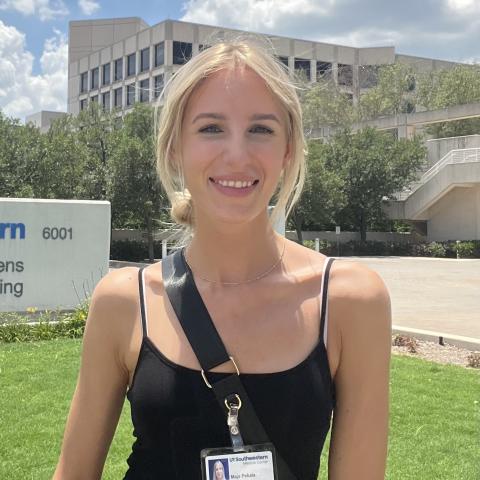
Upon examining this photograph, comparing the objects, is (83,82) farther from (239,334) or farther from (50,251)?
(239,334)

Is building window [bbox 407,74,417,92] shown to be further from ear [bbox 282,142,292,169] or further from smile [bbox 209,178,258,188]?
smile [bbox 209,178,258,188]

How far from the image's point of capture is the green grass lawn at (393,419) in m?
4.38

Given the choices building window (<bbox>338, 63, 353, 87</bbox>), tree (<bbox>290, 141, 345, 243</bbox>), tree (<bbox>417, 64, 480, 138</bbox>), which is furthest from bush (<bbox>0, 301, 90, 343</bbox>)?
building window (<bbox>338, 63, 353, 87</bbox>)

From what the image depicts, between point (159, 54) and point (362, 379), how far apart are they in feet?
209

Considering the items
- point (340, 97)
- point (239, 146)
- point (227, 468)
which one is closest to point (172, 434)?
point (227, 468)

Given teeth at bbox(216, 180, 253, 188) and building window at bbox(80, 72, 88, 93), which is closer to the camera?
teeth at bbox(216, 180, 253, 188)

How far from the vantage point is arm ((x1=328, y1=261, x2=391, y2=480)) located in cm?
142

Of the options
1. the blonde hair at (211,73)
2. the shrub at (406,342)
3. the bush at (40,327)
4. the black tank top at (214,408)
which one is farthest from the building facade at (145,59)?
the black tank top at (214,408)

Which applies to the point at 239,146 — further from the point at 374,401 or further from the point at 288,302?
the point at 374,401

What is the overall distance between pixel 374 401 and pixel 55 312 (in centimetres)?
928

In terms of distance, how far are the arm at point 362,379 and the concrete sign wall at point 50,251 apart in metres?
9.15

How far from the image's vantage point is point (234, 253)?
1586 mm

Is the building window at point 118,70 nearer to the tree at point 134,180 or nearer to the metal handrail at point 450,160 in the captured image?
the metal handrail at point 450,160

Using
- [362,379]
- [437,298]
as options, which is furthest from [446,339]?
[362,379]
